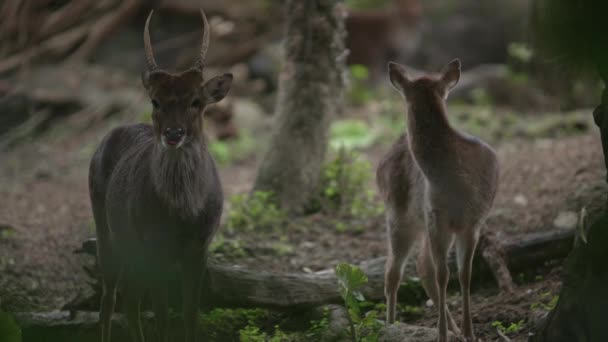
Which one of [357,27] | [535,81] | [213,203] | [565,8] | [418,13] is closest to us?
[565,8]

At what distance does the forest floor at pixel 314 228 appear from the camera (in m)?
5.94

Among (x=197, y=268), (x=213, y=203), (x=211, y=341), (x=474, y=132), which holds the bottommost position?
(x=211, y=341)

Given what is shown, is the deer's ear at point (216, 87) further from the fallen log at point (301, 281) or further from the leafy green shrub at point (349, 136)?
the leafy green shrub at point (349, 136)

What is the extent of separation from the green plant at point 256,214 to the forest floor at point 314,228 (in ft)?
0.56

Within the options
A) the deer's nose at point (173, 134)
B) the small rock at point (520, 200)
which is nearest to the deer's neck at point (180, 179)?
the deer's nose at point (173, 134)

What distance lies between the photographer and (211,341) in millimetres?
5219

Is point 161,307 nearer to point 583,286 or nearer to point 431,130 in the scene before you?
point 431,130

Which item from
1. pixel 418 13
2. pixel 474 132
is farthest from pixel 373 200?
pixel 418 13

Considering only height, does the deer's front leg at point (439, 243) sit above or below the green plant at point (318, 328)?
above

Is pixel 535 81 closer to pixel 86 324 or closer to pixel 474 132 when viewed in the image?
pixel 474 132

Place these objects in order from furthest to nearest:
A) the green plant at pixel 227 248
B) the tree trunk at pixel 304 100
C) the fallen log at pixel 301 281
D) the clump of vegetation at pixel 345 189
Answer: the clump of vegetation at pixel 345 189 < the tree trunk at pixel 304 100 < the green plant at pixel 227 248 < the fallen log at pixel 301 281

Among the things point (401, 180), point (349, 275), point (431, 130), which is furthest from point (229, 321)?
point (431, 130)

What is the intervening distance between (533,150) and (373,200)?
286cm

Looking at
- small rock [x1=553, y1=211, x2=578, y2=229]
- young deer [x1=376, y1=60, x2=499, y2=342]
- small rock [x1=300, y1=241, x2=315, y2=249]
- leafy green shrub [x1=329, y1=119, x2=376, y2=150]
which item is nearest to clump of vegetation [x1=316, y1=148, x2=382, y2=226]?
leafy green shrub [x1=329, y1=119, x2=376, y2=150]
